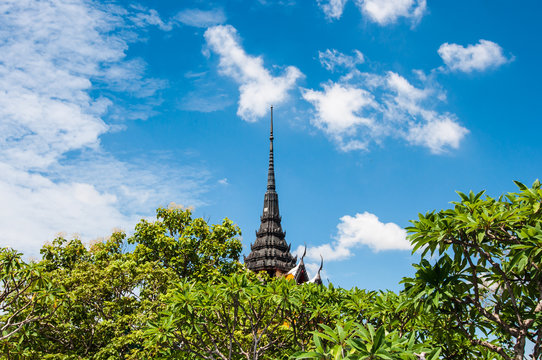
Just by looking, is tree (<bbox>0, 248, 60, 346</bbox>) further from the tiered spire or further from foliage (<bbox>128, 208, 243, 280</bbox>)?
the tiered spire

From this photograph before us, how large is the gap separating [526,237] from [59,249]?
73.4ft

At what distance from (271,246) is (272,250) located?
19.8 inches

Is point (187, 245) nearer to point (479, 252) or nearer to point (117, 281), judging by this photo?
point (117, 281)

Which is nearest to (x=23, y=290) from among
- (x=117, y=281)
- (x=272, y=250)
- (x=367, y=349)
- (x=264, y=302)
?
(x=117, y=281)

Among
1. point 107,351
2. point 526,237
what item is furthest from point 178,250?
point 526,237

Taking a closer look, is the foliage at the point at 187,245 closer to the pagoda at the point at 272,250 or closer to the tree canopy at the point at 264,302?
the tree canopy at the point at 264,302

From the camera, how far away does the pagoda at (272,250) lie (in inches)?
1720

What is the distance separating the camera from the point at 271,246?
4525 centimetres

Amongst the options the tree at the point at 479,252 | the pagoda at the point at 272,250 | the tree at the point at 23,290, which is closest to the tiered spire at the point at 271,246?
the pagoda at the point at 272,250

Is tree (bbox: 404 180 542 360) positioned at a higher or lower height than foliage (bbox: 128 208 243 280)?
lower

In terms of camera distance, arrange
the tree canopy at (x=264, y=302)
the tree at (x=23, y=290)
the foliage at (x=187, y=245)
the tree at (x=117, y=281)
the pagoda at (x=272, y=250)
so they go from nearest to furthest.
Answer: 1. the tree canopy at (x=264, y=302)
2. the tree at (x=23, y=290)
3. the tree at (x=117, y=281)
4. the foliage at (x=187, y=245)
5. the pagoda at (x=272, y=250)

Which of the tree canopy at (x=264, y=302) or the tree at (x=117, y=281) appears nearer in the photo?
the tree canopy at (x=264, y=302)

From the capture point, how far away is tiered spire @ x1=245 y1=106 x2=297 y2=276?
43938 mm

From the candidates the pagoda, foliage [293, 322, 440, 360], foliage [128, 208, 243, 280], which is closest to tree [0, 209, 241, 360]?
foliage [128, 208, 243, 280]
